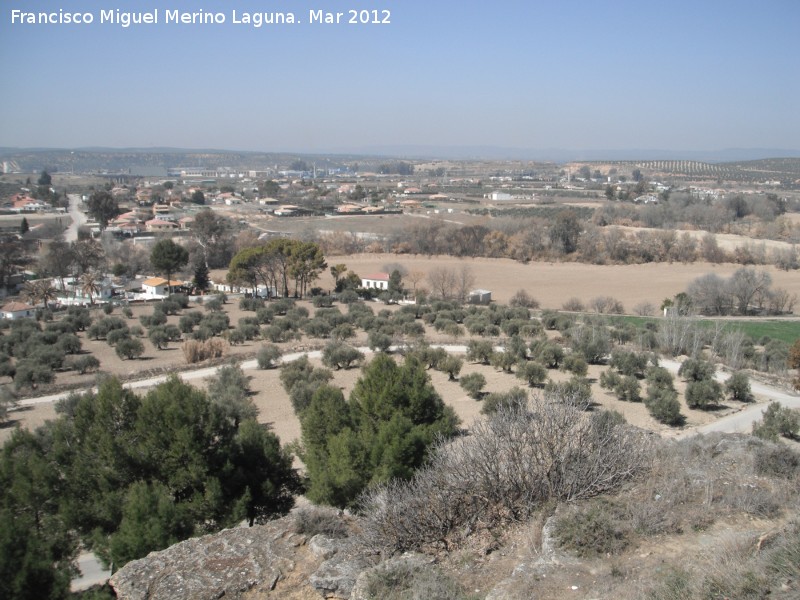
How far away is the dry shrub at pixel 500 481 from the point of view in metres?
7.49

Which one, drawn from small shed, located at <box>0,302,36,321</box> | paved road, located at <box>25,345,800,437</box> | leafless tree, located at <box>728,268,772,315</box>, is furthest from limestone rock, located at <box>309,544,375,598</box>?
leafless tree, located at <box>728,268,772,315</box>

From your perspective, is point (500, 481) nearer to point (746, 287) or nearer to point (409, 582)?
point (409, 582)

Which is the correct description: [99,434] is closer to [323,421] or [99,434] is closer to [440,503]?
[323,421]

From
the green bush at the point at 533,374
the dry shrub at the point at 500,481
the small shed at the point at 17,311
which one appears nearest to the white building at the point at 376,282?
the small shed at the point at 17,311

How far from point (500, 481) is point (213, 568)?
11.6 feet

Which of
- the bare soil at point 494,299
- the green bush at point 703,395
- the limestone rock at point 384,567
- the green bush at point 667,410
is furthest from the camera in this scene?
the green bush at point 703,395

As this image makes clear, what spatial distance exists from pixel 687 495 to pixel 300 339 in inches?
875

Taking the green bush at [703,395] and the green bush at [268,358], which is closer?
the green bush at [703,395]

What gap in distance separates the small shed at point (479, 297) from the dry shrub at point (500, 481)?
3079 centimetres

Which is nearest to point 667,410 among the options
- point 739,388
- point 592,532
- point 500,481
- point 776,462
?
point 739,388

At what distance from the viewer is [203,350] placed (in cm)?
2498

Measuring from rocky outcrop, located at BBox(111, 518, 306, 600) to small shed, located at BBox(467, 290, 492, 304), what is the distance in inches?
1254

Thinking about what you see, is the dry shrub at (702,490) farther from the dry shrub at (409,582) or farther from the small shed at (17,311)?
the small shed at (17,311)

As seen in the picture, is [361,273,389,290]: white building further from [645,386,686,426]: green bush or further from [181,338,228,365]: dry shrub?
[645,386,686,426]: green bush
